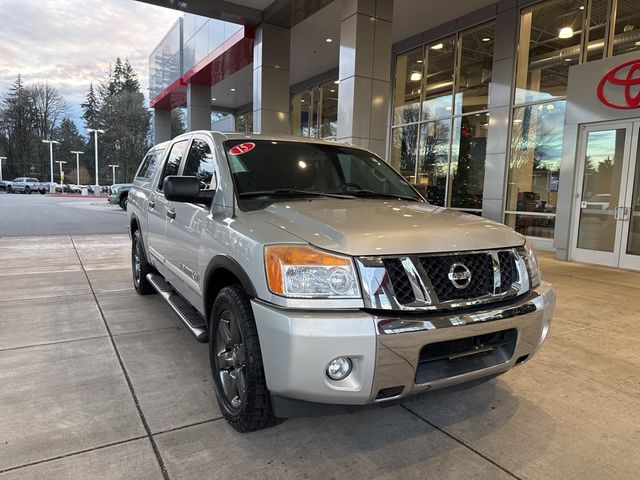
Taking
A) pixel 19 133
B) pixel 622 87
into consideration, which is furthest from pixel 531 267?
pixel 19 133

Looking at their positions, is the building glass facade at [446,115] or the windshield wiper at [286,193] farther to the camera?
the building glass facade at [446,115]

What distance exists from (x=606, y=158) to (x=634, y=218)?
52.3 inches

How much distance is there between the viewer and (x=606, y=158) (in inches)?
360

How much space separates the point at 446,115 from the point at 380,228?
12.4 meters

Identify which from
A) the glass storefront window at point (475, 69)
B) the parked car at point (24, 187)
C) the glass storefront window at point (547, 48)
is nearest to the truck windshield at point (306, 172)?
the glass storefront window at point (547, 48)

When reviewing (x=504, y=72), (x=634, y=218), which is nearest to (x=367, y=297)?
(x=634, y=218)

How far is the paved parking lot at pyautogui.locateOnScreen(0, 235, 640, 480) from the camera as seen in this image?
2.36 meters

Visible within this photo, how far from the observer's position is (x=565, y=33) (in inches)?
424

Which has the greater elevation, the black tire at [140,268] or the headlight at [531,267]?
the headlight at [531,267]

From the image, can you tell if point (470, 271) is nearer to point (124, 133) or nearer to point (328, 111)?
point (328, 111)

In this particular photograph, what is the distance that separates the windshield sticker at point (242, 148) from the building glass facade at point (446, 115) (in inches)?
350

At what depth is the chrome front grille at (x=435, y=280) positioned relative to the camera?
221cm

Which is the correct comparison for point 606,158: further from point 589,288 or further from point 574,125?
point 589,288

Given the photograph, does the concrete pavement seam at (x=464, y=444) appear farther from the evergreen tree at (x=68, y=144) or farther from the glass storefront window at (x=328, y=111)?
the evergreen tree at (x=68, y=144)
